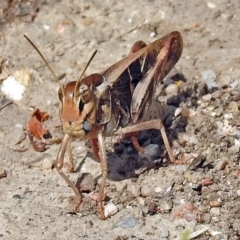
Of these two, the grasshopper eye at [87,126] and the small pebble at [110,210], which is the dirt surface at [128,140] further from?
the grasshopper eye at [87,126]

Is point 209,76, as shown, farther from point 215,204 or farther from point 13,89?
point 13,89

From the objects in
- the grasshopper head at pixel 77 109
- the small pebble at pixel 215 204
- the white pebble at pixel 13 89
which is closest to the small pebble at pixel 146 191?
the small pebble at pixel 215 204

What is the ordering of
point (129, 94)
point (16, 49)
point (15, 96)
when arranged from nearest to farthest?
point (129, 94), point (15, 96), point (16, 49)

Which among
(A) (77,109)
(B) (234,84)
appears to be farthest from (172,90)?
(A) (77,109)

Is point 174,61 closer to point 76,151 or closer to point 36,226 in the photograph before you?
point 76,151

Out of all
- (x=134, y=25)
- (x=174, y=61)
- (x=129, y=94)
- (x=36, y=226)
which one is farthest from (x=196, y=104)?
(x=36, y=226)
